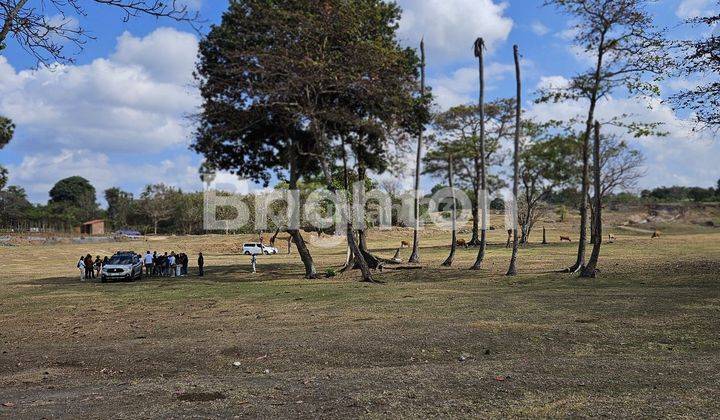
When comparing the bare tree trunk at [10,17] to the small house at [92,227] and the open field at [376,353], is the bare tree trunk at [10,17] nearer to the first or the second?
the open field at [376,353]

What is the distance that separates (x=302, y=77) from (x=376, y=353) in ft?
52.2

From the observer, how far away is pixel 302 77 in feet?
75.9

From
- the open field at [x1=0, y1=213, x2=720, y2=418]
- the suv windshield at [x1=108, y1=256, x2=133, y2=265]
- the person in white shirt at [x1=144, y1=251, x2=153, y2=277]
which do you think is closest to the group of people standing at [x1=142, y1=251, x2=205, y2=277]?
the person in white shirt at [x1=144, y1=251, x2=153, y2=277]

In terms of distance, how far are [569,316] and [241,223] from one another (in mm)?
62934

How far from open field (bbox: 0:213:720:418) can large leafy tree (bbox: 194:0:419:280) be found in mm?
8963

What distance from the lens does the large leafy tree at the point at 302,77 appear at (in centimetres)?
2342

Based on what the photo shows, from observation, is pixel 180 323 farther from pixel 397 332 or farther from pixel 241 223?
pixel 241 223

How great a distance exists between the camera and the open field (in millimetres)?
6605

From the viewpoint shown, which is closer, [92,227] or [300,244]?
[300,244]

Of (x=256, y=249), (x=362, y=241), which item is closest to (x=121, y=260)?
(x=362, y=241)

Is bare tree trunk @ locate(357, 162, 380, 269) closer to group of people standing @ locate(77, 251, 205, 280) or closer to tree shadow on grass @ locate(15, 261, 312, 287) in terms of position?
tree shadow on grass @ locate(15, 261, 312, 287)

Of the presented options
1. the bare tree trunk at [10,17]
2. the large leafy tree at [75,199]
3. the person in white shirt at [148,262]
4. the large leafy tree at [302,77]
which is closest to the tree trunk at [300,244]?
the large leafy tree at [302,77]

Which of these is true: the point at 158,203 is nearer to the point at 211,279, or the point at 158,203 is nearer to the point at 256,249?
the point at 256,249

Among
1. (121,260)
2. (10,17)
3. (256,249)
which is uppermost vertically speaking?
(10,17)
